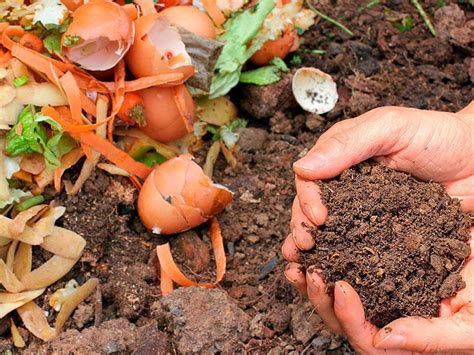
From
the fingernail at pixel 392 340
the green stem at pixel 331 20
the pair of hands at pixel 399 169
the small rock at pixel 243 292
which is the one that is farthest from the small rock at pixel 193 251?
the green stem at pixel 331 20

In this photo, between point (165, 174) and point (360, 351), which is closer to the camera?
point (360, 351)

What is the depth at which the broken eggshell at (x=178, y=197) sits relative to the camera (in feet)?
7.42

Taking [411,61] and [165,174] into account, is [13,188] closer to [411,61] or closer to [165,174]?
[165,174]

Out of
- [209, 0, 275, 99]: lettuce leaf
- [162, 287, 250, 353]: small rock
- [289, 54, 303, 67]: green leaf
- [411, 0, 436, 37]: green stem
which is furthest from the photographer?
[411, 0, 436, 37]: green stem

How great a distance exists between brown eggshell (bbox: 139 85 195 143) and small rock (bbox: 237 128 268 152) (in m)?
0.24

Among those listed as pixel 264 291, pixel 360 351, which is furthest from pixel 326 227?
pixel 264 291

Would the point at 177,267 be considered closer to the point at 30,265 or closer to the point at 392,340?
the point at 30,265

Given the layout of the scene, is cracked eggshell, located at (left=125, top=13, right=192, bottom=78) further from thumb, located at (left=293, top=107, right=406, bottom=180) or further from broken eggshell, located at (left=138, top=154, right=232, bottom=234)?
thumb, located at (left=293, top=107, right=406, bottom=180)

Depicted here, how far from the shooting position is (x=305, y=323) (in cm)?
216

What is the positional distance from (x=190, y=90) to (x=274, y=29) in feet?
1.20

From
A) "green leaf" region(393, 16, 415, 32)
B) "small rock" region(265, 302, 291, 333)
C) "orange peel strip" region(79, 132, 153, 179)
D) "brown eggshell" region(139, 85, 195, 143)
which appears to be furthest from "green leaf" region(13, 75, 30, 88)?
"green leaf" region(393, 16, 415, 32)

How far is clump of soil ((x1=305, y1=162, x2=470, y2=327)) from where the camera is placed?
184cm

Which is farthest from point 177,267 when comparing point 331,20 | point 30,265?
point 331,20

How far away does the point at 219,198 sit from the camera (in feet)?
7.53
